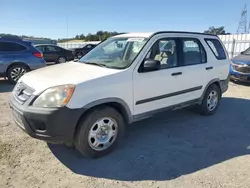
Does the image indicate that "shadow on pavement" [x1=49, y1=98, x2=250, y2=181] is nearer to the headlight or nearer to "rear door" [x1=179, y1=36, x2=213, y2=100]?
"rear door" [x1=179, y1=36, x2=213, y2=100]

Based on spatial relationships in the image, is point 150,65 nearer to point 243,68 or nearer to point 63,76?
point 63,76

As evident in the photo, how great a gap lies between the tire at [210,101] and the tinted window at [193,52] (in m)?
0.73

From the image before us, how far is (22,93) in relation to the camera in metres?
3.18

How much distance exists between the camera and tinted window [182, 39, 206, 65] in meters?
4.32

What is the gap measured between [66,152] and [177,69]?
2339 millimetres

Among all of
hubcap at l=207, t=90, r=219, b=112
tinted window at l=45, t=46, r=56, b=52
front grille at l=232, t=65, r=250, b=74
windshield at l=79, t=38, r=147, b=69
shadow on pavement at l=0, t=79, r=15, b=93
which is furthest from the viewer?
tinted window at l=45, t=46, r=56, b=52

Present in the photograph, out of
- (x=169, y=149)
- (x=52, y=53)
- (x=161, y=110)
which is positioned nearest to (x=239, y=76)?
(x=161, y=110)

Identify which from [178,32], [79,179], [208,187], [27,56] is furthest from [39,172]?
[27,56]

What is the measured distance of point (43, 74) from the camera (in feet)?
11.2

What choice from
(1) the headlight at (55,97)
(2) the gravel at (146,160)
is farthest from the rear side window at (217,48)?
(1) the headlight at (55,97)

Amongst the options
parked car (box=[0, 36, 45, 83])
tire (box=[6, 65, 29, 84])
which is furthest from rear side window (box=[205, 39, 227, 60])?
tire (box=[6, 65, 29, 84])

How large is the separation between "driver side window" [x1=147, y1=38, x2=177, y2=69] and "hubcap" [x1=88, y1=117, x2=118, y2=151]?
127 centimetres

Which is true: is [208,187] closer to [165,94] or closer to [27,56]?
[165,94]

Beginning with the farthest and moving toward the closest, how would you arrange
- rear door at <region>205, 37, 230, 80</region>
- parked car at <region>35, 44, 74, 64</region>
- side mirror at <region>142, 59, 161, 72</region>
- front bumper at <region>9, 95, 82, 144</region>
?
1. parked car at <region>35, 44, 74, 64</region>
2. rear door at <region>205, 37, 230, 80</region>
3. side mirror at <region>142, 59, 161, 72</region>
4. front bumper at <region>9, 95, 82, 144</region>
